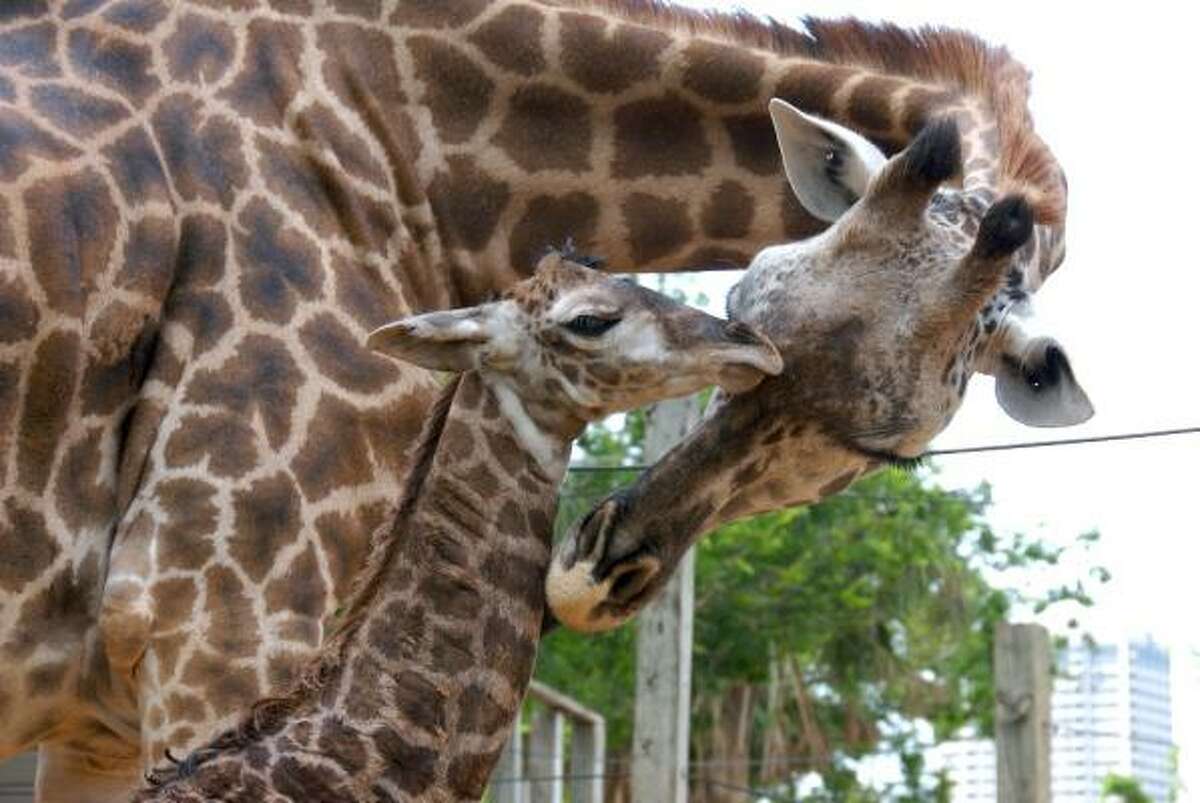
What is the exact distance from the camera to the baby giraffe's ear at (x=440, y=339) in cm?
490

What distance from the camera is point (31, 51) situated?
6.08 metres

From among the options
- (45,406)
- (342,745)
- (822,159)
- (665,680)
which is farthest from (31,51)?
(665,680)

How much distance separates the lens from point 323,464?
5855 millimetres

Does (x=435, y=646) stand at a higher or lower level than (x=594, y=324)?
lower

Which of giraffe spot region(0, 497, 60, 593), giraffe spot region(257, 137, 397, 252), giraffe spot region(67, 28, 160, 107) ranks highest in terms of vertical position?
giraffe spot region(67, 28, 160, 107)

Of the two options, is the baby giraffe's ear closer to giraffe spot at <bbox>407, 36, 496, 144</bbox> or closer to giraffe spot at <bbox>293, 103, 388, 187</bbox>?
giraffe spot at <bbox>293, 103, 388, 187</bbox>

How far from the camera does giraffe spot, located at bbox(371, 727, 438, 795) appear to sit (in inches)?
174

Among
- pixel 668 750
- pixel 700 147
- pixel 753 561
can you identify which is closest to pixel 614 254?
pixel 700 147

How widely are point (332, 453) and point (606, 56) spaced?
4.26 ft

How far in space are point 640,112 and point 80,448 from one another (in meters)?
1.68

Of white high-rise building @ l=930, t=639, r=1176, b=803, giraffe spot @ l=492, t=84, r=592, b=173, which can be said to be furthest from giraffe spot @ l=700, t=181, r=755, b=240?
white high-rise building @ l=930, t=639, r=1176, b=803

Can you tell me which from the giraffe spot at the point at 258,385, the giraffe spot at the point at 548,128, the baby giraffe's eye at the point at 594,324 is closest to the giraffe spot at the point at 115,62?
the giraffe spot at the point at 258,385

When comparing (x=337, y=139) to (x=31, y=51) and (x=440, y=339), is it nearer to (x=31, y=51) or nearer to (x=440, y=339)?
(x=31, y=51)

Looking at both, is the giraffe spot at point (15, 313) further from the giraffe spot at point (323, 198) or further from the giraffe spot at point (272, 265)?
the giraffe spot at point (323, 198)
